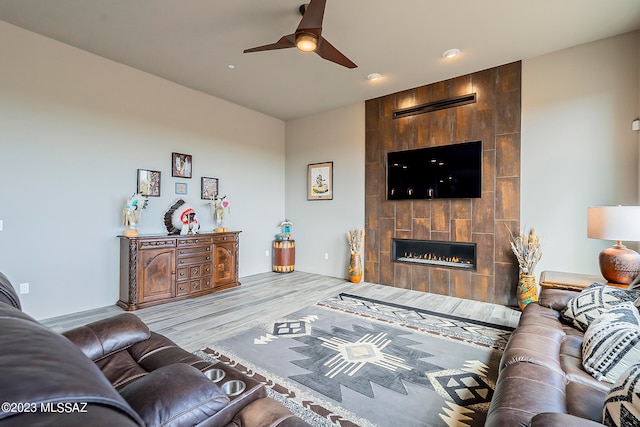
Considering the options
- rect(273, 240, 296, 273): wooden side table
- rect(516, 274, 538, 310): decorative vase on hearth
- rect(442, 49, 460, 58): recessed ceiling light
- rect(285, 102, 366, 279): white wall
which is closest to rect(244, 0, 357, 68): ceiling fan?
rect(442, 49, 460, 58): recessed ceiling light

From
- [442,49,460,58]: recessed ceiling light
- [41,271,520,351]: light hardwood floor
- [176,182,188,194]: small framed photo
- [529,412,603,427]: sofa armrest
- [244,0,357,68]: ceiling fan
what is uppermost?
[442,49,460,58]: recessed ceiling light

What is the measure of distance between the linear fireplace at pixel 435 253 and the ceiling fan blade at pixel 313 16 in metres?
3.42

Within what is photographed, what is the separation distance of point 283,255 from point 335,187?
173cm

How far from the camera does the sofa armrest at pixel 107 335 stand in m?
1.47

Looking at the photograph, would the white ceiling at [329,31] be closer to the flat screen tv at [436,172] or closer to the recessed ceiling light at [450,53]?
the recessed ceiling light at [450,53]

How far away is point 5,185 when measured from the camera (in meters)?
3.05

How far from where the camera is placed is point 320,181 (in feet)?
18.8

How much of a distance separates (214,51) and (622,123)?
4.85 meters

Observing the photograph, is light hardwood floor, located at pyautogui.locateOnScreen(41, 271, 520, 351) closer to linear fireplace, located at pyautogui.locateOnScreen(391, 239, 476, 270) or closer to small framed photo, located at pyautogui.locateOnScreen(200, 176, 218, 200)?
linear fireplace, located at pyautogui.locateOnScreen(391, 239, 476, 270)

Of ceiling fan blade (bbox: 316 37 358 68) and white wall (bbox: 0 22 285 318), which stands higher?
ceiling fan blade (bbox: 316 37 358 68)

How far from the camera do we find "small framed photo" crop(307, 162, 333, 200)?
5.59 metres

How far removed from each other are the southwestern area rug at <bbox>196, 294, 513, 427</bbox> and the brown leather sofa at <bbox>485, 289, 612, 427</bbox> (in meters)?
0.51

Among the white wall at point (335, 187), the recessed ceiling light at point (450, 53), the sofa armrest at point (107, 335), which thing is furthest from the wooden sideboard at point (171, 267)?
the recessed ceiling light at point (450, 53)

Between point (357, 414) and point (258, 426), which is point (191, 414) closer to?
point (258, 426)
